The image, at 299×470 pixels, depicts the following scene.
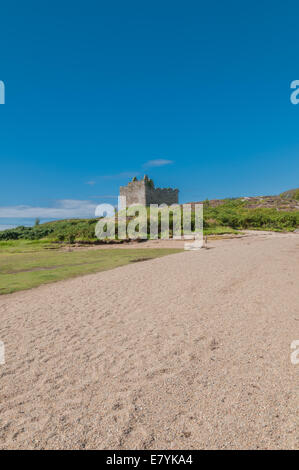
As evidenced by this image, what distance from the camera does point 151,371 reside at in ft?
14.8

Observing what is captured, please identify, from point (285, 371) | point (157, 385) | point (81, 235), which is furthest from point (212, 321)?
point (81, 235)

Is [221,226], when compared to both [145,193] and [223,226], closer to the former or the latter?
[223,226]

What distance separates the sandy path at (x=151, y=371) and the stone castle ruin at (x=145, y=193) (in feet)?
158

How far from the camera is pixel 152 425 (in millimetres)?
3338

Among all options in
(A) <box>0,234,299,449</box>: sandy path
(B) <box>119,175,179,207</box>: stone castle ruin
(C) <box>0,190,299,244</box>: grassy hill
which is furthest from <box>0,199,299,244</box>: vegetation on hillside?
(A) <box>0,234,299,449</box>: sandy path

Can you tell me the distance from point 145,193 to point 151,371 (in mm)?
52488

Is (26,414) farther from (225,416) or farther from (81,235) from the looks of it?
(81,235)

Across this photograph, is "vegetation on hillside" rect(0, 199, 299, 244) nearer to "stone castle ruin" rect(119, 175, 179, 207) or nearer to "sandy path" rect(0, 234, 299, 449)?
"stone castle ruin" rect(119, 175, 179, 207)

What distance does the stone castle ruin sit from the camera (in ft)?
184

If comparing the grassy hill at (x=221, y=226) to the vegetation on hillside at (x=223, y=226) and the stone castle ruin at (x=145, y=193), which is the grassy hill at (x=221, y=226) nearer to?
the vegetation on hillside at (x=223, y=226)

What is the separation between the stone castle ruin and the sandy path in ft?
158

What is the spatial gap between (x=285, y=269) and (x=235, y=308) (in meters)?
6.22

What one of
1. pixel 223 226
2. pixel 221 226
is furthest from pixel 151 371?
pixel 223 226

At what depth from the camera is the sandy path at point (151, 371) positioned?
10.6 ft
